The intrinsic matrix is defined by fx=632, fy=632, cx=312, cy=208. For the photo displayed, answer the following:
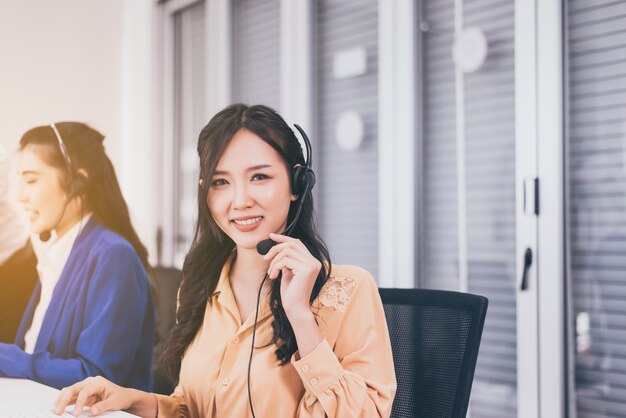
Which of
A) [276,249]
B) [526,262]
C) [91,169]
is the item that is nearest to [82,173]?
[91,169]

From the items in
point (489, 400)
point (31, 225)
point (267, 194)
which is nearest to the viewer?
point (267, 194)

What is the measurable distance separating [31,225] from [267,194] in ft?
2.59

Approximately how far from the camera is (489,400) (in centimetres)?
203

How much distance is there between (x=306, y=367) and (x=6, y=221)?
0.99 meters

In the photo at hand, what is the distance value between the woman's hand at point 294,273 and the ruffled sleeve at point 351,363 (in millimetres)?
75

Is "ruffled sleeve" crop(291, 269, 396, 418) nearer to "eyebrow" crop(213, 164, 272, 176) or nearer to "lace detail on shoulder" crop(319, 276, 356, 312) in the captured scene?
"lace detail on shoulder" crop(319, 276, 356, 312)

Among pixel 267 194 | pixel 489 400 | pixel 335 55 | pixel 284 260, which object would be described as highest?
pixel 335 55

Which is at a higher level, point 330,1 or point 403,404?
point 330,1

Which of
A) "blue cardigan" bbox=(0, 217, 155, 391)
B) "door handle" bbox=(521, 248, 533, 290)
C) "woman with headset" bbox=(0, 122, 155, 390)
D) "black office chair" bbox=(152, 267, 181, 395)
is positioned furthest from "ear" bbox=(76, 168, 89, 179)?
"door handle" bbox=(521, 248, 533, 290)

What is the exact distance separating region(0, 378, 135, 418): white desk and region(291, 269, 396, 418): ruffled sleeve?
0.31 meters

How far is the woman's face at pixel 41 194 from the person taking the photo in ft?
5.32

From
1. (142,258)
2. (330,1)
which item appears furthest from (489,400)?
(330,1)

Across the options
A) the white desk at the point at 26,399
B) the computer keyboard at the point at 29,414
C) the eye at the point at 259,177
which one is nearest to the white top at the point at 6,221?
the white desk at the point at 26,399

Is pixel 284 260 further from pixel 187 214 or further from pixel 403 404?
pixel 187 214
